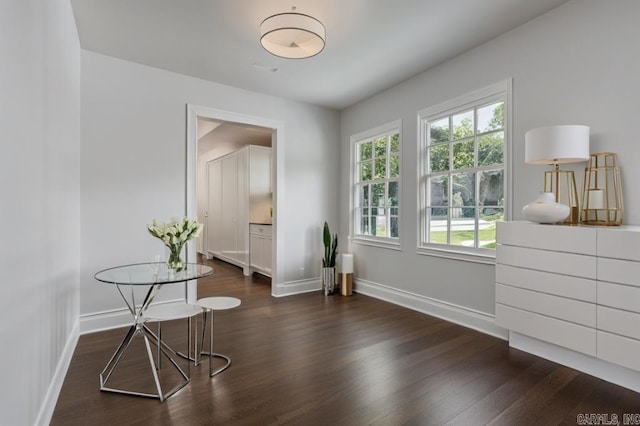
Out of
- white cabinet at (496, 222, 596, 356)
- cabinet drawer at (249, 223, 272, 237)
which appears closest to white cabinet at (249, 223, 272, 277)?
cabinet drawer at (249, 223, 272, 237)

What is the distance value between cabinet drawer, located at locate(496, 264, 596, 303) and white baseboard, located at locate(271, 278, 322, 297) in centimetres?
274

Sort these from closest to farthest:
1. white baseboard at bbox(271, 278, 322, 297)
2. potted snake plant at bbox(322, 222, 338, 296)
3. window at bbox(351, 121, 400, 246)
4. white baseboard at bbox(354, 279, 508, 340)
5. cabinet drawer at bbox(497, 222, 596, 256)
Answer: cabinet drawer at bbox(497, 222, 596, 256), white baseboard at bbox(354, 279, 508, 340), window at bbox(351, 121, 400, 246), white baseboard at bbox(271, 278, 322, 297), potted snake plant at bbox(322, 222, 338, 296)

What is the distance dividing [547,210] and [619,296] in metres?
0.71

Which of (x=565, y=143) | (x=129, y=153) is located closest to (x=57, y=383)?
(x=129, y=153)

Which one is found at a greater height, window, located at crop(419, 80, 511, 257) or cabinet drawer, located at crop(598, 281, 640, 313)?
window, located at crop(419, 80, 511, 257)

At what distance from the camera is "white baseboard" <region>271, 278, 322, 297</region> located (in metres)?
4.68

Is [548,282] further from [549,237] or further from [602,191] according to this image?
[602,191]

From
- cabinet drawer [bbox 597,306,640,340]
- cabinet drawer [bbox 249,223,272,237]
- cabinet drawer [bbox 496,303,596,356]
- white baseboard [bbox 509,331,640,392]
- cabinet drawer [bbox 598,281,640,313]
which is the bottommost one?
white baseboard [bbox 509,331,640,392]

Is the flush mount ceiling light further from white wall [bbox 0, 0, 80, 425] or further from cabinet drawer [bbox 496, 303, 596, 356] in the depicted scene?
cabinet drawer [bbox 496, 303, 596, 356]

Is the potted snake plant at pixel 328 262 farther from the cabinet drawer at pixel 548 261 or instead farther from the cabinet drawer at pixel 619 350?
the cabinet drawer at pixel 619 350

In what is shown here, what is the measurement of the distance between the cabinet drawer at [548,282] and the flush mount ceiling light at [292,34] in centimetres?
247

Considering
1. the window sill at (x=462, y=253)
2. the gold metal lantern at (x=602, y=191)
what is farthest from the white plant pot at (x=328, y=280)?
the gold metal lantern at (x=602, y=191)

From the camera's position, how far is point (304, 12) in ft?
8.80

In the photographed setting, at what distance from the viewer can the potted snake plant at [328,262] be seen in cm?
479
